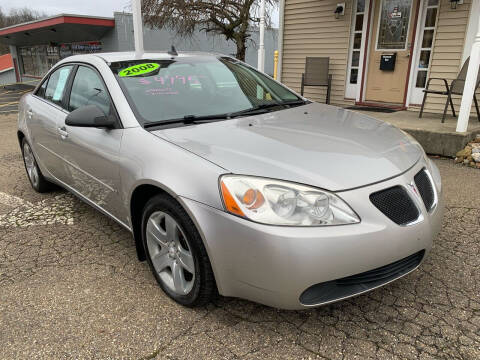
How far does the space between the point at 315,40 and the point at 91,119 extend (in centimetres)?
787

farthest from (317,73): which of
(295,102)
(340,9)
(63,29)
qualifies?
(63,29)

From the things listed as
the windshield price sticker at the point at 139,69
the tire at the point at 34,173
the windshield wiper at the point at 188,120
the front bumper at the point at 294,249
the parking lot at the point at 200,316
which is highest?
the windshield price sticker at the point at 139,69

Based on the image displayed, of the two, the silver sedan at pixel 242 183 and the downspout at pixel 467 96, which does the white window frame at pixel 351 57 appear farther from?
the silver sedan at pixel 242 183

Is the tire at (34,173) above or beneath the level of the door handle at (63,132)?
beneath

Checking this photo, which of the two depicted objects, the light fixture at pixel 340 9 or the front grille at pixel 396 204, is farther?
the light fixture at pixel 340 9

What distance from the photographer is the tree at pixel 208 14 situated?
1291 centimetres

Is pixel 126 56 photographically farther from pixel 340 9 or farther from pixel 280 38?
pixel 280 38

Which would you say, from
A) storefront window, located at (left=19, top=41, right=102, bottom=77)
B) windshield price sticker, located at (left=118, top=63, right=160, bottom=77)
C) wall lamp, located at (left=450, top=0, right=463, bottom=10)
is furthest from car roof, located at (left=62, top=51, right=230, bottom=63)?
storefront window, located at (left=19, top=41, right=102, bottom=77)

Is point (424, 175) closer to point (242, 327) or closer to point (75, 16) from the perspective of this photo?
point (242, 327)

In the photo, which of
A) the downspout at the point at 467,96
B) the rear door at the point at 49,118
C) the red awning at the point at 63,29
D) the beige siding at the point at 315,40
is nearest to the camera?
the rear door at the point at 49,118

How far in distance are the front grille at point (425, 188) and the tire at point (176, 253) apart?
1252 millimetres

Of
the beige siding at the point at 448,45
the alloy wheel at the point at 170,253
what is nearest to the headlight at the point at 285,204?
the alloy wheel at the point at 170,253

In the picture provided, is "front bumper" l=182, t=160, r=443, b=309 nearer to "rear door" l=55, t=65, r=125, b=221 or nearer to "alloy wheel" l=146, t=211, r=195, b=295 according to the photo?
"alloy wheel" l=146, t=211, r=195, b=295

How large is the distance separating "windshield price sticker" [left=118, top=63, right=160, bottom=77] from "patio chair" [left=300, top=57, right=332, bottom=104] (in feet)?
21.9
